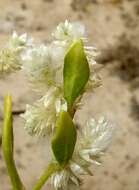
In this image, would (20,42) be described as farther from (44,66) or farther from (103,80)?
(103,80)

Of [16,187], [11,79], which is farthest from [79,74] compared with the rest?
[11,79]

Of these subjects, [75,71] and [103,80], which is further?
[103,80]

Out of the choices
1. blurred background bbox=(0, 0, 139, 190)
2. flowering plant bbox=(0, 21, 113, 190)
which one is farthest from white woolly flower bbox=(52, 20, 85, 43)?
blurred background bbox=(0, 0, 139, 190)

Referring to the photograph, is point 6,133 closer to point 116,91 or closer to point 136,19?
point 116,91

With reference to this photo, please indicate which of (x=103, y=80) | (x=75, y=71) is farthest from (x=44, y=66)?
(x=103, y=80)

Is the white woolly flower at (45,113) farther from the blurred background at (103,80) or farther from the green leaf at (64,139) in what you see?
the blurred background at (103,80)

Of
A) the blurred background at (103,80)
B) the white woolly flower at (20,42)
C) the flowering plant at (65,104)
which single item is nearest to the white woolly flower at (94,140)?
the flowering plant at (65,104)
